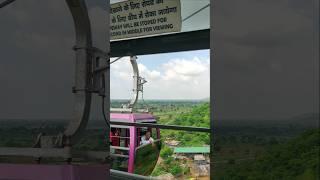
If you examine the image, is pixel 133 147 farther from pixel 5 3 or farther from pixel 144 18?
pixel 5 3

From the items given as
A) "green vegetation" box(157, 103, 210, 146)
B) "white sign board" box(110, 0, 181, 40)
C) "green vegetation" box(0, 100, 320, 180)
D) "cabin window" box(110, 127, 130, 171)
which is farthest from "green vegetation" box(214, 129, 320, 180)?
"cabin window" box(110, 127, 130, 171)

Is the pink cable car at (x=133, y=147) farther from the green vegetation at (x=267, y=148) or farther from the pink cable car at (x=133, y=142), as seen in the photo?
the green vegetation at (x=267, y=148)

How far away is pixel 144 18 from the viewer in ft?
8.75

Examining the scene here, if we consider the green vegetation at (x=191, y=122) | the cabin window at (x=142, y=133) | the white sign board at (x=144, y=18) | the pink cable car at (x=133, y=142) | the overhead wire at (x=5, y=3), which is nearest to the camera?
the overhead wire at (x=5, y=3)

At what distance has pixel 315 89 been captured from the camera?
1.09m

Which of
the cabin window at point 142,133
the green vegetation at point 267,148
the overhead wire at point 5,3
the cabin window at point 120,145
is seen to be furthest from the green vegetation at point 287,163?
the cabin window at point 142,133

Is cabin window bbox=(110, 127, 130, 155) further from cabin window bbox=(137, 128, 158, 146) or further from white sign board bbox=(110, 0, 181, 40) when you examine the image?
white sign board bbox=(110, 0, 181, 40)

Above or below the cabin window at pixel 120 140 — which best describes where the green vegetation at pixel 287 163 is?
above

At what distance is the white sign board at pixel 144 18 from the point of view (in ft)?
8.62

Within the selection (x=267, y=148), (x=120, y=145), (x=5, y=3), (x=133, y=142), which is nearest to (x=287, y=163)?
(x=267, y=148)

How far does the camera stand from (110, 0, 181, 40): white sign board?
8.62ft

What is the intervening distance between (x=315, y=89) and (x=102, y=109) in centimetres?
89

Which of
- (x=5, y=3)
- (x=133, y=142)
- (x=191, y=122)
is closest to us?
(x=5, y=3)

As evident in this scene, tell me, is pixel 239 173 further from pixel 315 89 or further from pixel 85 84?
pixel 85 84
